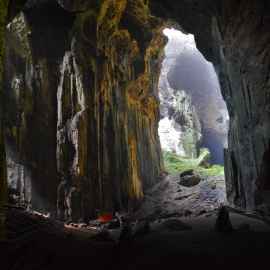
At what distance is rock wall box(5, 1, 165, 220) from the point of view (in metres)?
13.6

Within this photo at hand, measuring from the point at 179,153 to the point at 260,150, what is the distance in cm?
3848

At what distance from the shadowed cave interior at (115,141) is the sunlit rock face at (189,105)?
20236 mm

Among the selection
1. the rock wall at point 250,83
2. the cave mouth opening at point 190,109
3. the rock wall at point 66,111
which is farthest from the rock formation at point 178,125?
the rock wall at point 250,83

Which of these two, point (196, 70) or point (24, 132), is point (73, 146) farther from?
point (196, 70)

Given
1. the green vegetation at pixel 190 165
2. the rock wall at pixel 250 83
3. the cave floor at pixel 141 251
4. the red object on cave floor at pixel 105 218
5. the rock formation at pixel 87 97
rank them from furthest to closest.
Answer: the green vegetation at pixel 190 165 → the red object on cave floor at pixel 105 218 → the rock formation at pixel 87 97 → the rock wall at pixel 250 83 → the cave floor at pixel 141 251

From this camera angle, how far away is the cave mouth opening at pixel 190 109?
1881 inches

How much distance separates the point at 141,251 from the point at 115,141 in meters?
12.1

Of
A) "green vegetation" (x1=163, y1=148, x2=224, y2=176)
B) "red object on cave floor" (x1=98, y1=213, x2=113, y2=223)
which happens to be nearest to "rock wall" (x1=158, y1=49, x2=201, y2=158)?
"green vegetation" (x1=163, y1=148, x2=224, y2=176)

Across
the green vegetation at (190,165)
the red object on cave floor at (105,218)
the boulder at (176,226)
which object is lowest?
the red object on cave floor at (105,218)

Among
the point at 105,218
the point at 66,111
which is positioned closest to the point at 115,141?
the point at 66,111

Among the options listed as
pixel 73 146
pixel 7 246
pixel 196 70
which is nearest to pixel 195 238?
pixel 7 246

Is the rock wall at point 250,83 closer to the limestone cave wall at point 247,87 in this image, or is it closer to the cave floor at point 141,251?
the limestone cave wall at point 247,87

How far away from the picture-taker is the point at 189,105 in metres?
52.2

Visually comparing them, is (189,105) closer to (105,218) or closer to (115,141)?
(115,141)
